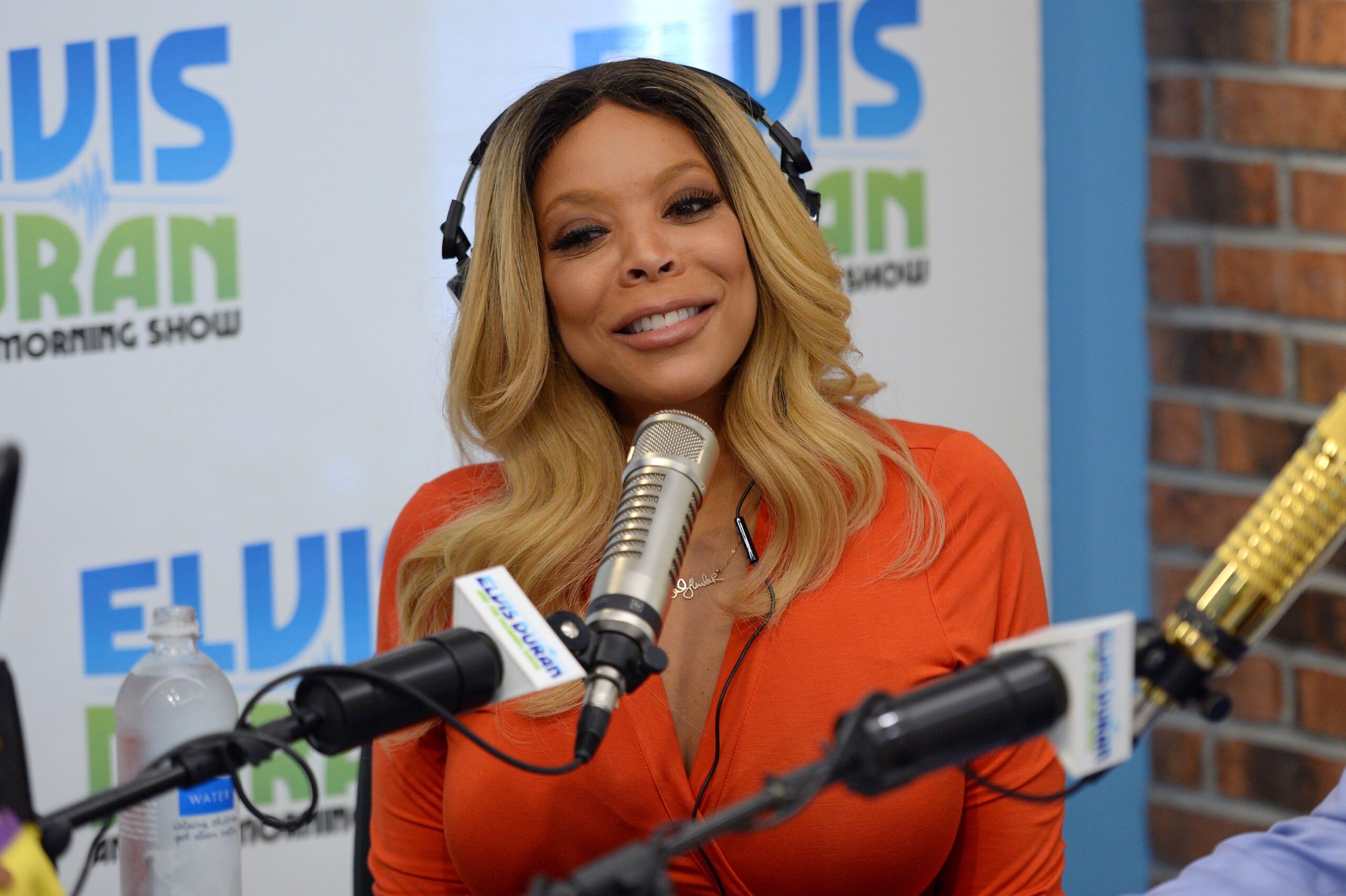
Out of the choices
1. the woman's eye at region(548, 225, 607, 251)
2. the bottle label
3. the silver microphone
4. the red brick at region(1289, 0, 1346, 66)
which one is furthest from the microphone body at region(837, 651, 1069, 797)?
the red brick at region(1289, 0, 1346, 66)

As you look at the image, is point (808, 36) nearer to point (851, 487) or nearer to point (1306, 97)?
point (1306, 97)

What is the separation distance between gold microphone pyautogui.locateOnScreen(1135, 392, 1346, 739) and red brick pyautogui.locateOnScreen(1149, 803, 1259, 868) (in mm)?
1809

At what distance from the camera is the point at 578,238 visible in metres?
1.64

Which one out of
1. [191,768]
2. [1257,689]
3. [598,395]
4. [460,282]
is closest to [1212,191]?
[1257,689]

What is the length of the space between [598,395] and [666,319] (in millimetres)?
214

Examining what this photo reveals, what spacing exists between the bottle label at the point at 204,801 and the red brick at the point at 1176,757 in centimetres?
165

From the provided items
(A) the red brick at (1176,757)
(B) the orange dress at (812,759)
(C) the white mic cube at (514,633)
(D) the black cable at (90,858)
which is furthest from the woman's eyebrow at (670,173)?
(A) the red brick at (1176,757)

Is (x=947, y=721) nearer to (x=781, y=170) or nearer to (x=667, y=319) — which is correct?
(x=667, y=319)

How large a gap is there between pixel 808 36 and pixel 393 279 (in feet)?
2.81

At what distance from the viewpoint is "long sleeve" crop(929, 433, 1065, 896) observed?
4.70ft

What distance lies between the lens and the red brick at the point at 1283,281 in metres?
2.04

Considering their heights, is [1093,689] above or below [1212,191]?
below

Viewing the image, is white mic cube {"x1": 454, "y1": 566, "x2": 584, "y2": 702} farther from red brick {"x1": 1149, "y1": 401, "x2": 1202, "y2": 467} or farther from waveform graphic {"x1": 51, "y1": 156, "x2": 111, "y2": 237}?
red brick {"x1": 1149, "y1": 401, "x2": 1202, "y2": 467}

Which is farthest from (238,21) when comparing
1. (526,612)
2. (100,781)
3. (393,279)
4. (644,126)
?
(526,612)
